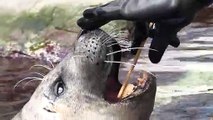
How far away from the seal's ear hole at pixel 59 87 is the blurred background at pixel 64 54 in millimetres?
1926

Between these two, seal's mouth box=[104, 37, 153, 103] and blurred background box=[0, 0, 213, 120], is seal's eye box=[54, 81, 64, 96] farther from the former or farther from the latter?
blurred background box=[0, 0, 213, 120]

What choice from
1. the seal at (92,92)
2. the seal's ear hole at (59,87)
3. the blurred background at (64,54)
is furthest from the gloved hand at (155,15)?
the blurred background at (64,54)

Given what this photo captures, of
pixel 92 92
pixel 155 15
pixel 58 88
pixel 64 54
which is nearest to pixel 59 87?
pixel 58 88

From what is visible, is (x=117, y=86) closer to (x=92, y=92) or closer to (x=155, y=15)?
(x=92, y=92)

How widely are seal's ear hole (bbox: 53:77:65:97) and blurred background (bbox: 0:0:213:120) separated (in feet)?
6.32

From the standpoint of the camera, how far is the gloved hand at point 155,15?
2143mm

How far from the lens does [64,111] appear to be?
8.86ft

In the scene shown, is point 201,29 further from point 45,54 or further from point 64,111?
point 64,111

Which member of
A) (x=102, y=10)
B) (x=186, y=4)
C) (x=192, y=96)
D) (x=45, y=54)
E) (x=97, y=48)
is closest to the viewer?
(x=186, y=4)

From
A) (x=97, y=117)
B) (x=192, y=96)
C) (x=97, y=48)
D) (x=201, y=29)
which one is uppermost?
(x=97, y=48)

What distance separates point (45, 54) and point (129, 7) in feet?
13.4

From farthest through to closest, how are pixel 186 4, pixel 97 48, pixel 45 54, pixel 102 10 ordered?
pixel 45 54
pixel 97 48
pixel 102 10
pixel 186 4

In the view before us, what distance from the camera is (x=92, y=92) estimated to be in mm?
2658

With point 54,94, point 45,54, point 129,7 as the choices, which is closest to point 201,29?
point 45,54
